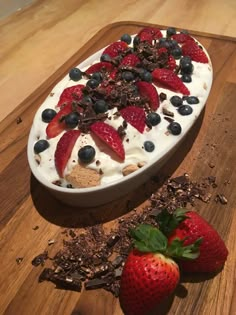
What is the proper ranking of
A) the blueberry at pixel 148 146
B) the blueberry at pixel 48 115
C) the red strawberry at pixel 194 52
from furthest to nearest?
the red strawberry at pixel 194 52 < the blueberry at pixel 48 115 < the blueberry at pixel 148 146

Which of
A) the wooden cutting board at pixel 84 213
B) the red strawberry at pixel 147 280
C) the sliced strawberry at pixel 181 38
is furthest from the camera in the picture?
the sliced strawberry at pixel 181 38

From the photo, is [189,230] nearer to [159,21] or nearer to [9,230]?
[9,230]

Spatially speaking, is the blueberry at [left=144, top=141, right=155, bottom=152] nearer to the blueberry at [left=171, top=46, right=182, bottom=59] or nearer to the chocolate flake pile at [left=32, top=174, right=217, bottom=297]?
the chocolate flake pile at [left=32, top=174, right=217, bottom=297]

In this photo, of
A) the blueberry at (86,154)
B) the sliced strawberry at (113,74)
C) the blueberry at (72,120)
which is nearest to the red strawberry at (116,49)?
the sliced strawberry at (113,74)

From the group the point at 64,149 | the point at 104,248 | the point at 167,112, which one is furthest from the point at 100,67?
the point at 104,248

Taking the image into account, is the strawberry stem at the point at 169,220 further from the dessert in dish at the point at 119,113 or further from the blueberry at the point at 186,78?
the blueberry at the point at 186,78

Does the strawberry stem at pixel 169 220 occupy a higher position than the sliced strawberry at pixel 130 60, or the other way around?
the sliced strawberry at pixel 130 60

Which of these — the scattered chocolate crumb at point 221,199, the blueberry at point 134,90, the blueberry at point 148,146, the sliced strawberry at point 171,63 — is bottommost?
the scattered chocolate crumb at point 221,199

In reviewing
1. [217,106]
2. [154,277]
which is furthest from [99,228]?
[217,106]
